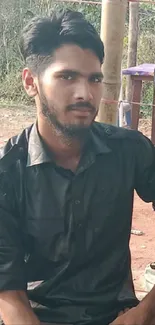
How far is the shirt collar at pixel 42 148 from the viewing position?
2.05m

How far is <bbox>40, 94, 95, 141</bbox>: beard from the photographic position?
6.48ft

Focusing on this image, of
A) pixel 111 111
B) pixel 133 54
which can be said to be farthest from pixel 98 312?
pixel 133 54

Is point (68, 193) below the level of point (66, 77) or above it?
below

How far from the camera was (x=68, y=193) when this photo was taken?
2.02 meters

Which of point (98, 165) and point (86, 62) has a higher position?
point (86, 62)

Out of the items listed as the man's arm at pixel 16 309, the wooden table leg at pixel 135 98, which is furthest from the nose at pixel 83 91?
the wooden table leg at pixel 135 98

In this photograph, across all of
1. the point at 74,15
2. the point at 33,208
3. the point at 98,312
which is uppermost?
the point at 74,15

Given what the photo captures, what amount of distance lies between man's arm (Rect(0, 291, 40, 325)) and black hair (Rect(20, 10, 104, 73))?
736 millimetres

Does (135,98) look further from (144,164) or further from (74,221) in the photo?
(74,221)

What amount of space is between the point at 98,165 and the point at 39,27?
491 millimetres

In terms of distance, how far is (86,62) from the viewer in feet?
6.49

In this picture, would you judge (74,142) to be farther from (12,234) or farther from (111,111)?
(111,111)

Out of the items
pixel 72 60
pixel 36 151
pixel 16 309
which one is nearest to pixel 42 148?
pixel 36 151

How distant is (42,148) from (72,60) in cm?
31
